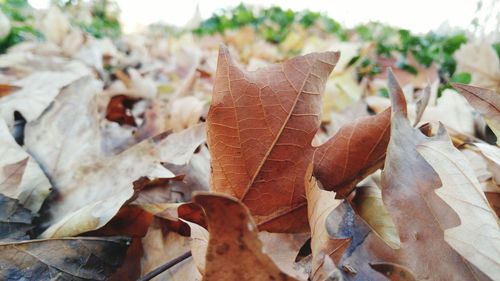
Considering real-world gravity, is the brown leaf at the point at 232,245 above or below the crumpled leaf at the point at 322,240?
above

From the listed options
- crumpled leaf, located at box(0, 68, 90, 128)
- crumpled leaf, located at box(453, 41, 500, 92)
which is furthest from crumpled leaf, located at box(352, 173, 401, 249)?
crumpled leaf, located at box(453, 41, 500, 92)

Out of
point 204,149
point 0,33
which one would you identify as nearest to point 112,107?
point 204,149

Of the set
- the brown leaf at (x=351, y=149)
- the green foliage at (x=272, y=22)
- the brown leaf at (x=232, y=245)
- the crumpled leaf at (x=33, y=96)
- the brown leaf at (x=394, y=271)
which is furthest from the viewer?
the green foliage at (x=272, y=22)

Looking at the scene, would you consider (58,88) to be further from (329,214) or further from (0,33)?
(0,33)

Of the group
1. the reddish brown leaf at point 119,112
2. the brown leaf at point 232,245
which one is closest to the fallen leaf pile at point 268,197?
the brown leaf at point 232,245

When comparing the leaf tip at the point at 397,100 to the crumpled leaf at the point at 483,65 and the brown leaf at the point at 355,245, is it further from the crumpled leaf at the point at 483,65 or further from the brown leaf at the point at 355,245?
the crumpled leaf at the point at 483,65

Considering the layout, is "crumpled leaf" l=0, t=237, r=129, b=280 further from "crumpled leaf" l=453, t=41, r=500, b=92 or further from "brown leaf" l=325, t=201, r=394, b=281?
"crumpled leaf" l=453, t=41, r=500, b=92

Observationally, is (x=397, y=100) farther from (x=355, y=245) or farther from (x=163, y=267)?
(x=163, y=267)
